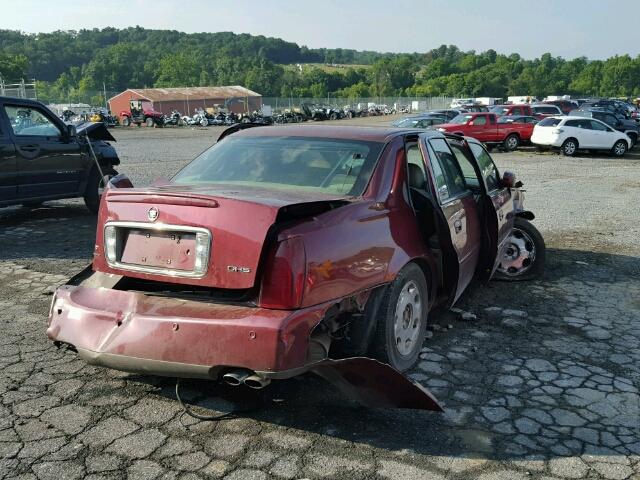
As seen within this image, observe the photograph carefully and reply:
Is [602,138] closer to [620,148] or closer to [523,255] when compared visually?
[620,148]

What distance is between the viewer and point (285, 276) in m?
3.09

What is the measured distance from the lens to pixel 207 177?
14.0 ft

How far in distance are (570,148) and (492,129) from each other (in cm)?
313

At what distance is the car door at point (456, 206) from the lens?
4562 mm

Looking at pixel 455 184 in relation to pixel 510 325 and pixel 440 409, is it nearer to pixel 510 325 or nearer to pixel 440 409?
pixel 510 325

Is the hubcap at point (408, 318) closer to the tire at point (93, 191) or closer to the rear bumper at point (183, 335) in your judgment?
the rear bumper at point (183, 335)

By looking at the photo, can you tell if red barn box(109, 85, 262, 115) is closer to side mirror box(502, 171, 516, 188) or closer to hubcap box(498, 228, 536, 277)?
hubcap box(498, 228, 536, 277)

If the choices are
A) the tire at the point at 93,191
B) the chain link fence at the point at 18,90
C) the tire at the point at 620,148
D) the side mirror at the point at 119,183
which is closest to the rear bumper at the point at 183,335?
the side mirror at the point at 119,183

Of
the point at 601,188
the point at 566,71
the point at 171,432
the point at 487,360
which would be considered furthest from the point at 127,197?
the point at 566,71

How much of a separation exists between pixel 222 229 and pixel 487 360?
218 centimetres

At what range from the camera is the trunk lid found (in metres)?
3.14

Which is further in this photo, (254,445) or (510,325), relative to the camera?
(510,325)

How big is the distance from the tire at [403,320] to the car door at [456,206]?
500 mm

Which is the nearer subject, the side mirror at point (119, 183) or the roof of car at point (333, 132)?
the side mirror at point (119, 183)
